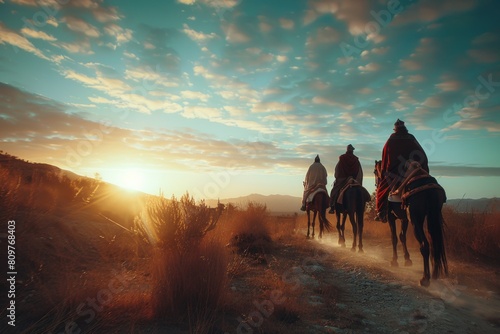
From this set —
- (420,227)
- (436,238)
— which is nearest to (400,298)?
(436,238)

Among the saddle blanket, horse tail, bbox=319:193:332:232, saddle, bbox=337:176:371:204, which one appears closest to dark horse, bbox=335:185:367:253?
saddle, bbox=337:176:371:204

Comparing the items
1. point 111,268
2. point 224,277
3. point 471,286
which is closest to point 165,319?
point 224,277

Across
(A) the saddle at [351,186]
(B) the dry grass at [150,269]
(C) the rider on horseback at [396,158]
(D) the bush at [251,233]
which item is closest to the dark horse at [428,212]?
(C) the rider on horseback at [396,158]

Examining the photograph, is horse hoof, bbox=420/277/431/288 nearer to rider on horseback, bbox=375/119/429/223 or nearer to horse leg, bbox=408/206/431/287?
horse leg, bbox=408/206/431/287

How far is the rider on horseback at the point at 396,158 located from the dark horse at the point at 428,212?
931 millimetres

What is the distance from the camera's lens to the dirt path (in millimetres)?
3617

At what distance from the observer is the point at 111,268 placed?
5781 millimetres

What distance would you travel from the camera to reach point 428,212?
5.30m

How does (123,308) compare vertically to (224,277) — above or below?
below

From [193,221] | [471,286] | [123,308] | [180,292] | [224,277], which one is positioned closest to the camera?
[123,308]

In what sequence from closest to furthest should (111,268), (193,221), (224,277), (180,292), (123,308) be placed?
(123,308) < (180,292) < (224,277) < (193,221) < (111,268)

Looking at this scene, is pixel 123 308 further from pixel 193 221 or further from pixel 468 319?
pixel 468 319

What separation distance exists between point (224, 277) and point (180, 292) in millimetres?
591

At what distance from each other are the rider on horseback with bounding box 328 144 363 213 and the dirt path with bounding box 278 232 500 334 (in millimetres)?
3487
